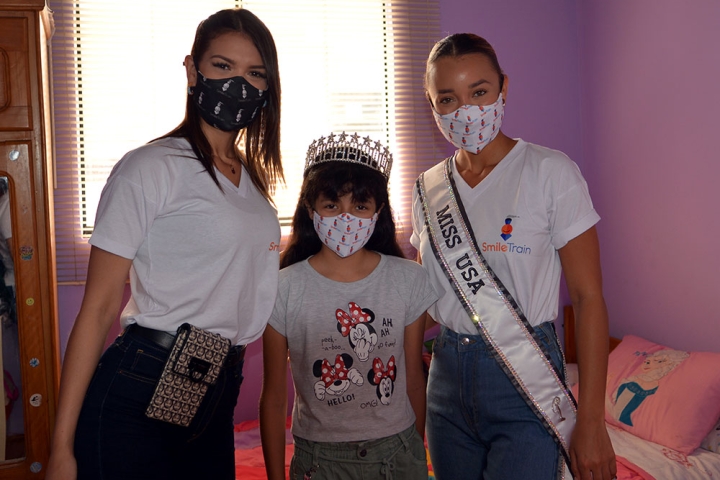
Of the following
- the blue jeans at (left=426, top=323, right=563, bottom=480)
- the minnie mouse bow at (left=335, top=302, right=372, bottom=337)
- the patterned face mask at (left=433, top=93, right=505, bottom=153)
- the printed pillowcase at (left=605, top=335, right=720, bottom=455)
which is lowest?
the printed pillowcase at (left=605, top=335, right=720, bottom=455)

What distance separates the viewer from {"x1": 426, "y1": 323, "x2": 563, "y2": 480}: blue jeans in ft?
5.08

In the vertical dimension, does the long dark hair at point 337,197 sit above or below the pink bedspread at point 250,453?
above

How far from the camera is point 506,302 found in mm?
1638

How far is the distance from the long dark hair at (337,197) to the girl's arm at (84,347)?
22.4 inches

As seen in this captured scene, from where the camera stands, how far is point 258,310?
1.58 m

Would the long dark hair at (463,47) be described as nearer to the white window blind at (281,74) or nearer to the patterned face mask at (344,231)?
the patterned face mask at (344,231)

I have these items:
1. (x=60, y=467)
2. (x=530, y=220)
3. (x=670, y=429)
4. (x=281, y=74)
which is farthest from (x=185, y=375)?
(x=281, y=74)

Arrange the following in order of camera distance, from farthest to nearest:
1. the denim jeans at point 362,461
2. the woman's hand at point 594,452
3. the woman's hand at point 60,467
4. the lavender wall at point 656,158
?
the lavender wall at point 656,158 → the denim jeans at point 362,461 → the woman's hand at point 594,452 → the woman's hand at point 60,467

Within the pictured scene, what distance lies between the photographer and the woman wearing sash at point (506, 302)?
1.55 meters

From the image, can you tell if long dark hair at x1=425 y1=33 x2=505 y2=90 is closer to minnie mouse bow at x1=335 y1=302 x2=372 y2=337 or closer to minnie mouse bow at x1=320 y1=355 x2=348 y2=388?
minnie mouse bow at x1=335 y1=302 x2=372 y2=337

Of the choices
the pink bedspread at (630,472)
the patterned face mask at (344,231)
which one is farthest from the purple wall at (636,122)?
the patterned face mask at (344,231)

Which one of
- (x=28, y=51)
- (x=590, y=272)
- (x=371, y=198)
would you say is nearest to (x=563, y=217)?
(x=590, y=272)

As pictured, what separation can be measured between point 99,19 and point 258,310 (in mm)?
2414

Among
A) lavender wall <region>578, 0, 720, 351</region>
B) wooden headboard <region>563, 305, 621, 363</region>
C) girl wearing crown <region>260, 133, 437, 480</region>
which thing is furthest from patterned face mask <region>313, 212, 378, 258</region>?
wooden headboard <region>563, 305, 621, 363</region>
